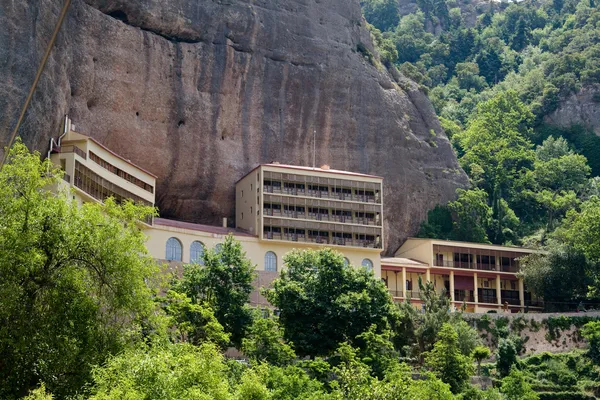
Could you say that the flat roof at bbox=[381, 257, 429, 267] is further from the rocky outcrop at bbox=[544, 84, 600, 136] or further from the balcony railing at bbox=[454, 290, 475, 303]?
the rocky outcrop at bbox=[544, 84, 600, 136]

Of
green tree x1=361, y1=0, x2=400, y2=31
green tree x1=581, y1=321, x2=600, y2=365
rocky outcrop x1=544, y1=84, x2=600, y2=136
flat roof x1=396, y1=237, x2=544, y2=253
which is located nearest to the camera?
green tree x1=581, y1=321, x2=600, y2=365

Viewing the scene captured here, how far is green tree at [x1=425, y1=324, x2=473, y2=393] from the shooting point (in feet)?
182

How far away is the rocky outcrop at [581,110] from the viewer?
103m

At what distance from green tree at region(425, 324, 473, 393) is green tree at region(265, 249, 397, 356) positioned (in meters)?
3.05

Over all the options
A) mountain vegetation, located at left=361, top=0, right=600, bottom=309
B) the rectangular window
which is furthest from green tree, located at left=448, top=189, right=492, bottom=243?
the rectangular window

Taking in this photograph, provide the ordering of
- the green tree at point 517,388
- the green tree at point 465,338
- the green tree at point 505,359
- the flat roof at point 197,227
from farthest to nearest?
the flat roof at point 197,227 → the green tree at point 505,359 → the green tree at point 465,338 → the green tree at point 517,388

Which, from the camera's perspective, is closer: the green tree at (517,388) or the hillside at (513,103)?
the green tree at (517,388)

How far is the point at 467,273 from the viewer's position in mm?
79375

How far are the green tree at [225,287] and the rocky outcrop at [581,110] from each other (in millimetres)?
54962

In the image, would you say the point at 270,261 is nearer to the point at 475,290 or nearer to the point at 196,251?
the point at 196,251

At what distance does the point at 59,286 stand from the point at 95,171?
23.3 meters

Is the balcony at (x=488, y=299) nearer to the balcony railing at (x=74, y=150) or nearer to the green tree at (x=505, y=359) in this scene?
the green tree at (x=505, y=359)

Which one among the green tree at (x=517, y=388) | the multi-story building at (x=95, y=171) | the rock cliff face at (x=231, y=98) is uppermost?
the rock cliff face at (x=231, y=98)

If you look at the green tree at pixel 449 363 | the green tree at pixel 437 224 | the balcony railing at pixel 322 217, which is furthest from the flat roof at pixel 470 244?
the green tree at pixel 449 363
